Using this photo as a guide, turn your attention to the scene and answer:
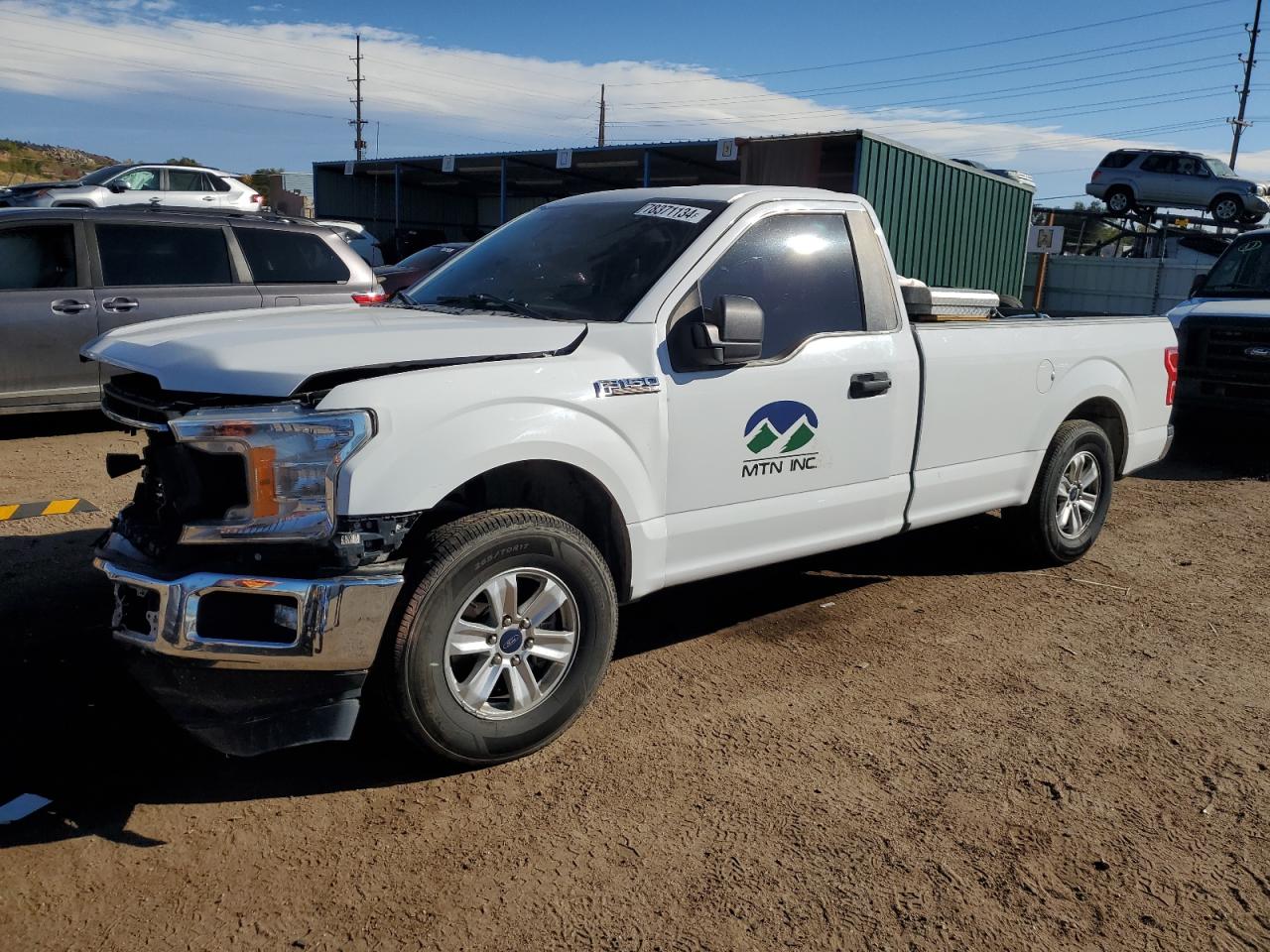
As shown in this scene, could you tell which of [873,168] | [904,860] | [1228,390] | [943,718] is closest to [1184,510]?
[1228,390]

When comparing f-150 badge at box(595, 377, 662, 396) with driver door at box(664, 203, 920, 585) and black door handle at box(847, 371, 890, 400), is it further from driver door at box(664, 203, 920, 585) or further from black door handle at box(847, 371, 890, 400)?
black door handle at box(847, 371, 890, 400)

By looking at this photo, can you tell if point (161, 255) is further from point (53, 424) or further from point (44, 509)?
point (44, 509)

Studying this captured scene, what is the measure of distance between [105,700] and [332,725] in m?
1.23

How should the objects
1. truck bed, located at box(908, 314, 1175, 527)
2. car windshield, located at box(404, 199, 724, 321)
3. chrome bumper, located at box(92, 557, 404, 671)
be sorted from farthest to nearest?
truck bed, located at box(908, 314, 1175, 527), car windshield, located at box(404, 199, 724, 321), chrome bumper, located at box(92, 557, 404, 671)

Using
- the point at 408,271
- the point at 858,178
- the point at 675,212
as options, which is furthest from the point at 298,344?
the point at 858,178

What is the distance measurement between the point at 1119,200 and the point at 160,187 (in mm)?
24256

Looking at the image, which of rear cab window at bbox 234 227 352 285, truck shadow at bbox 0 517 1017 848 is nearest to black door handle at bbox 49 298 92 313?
rear cab window at bbox 234 227 352 285

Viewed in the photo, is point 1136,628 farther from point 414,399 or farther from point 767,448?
point 414,399

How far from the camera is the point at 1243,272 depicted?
10812 mm

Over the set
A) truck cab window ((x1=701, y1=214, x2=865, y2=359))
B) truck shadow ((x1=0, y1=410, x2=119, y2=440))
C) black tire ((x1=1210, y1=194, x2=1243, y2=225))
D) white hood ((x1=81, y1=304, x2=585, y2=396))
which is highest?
black tire ((x1=1210, y1=194, x2=1243, y2=225))

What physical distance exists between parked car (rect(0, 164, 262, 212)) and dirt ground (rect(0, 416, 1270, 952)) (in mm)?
17208

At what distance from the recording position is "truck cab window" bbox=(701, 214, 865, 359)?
13.9 feet

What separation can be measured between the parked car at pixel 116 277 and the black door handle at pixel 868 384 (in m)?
5.62

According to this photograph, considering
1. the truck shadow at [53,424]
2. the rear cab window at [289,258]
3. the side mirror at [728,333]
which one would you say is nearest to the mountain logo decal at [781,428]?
the side mirror at [728,333]
